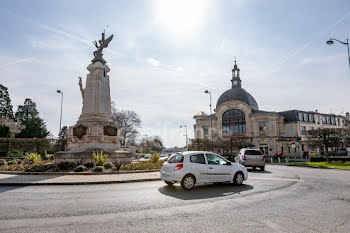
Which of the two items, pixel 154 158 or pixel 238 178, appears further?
pixel 154 158

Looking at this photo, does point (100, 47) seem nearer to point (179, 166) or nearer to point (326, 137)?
point (179, 166)

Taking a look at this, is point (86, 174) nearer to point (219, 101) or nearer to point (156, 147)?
point (219, 101)

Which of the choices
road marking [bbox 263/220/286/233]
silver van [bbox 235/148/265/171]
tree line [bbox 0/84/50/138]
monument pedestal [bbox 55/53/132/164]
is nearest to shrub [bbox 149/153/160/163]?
monument pedestal [bbox 55/53/132/164]

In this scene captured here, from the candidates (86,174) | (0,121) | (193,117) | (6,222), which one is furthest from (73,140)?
(193,117)

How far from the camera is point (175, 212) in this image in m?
5.34

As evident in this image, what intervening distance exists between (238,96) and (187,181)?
2082 inches

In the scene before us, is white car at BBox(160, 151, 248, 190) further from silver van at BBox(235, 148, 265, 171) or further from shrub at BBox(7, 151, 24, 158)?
shrub at BBox(7, 151, 24, 158)

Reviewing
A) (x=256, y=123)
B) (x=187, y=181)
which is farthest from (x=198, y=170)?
(x=256, y=123)

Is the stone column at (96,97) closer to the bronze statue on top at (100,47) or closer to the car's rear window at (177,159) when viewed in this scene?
the bronze statue on top at (100,47)

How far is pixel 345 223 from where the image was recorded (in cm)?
455

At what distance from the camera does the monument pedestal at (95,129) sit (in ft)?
53.0

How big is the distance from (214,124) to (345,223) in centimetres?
5478

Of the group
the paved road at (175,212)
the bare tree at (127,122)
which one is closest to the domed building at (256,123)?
the bare tree at (127,122)

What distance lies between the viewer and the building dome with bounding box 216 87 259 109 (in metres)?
57.7
